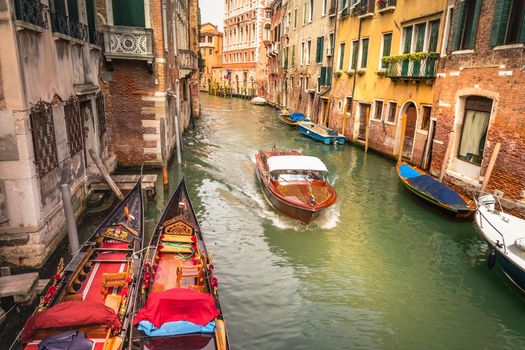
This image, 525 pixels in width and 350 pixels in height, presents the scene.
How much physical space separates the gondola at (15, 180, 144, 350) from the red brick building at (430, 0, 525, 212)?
26.6ft

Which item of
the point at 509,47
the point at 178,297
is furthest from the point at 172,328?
the point at 509,47

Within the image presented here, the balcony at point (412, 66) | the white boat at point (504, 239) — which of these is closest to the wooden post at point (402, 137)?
the balcony at point (412, 66)

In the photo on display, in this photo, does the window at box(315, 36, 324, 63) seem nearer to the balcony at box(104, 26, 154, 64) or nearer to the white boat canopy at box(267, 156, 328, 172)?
the white boat canopy at box(267, 156, 328, 172)

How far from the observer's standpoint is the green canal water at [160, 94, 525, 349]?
17.0ft

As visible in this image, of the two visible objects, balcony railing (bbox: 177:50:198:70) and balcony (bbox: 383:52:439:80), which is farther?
balcony railing (bbox: 177:50:198:70)

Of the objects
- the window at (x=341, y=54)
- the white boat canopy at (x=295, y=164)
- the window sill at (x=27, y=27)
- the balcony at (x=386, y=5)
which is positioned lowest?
the white boat canopy at (x=295, y=164)

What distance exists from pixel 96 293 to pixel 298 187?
18.0 feet

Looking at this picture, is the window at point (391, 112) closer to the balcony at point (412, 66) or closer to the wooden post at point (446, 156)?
the balcony at point (412, 66)

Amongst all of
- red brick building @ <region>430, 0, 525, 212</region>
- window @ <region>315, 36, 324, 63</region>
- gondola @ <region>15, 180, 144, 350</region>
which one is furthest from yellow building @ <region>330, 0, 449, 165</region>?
gondola @ <region>15, 180, 144, 350</region>

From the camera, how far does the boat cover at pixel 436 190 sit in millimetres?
8766

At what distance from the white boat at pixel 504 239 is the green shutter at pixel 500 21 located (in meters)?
3.75

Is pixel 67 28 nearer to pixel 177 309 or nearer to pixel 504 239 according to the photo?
pixel 177 309

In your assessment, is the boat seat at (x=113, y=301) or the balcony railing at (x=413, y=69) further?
the balcony railing at (x=413, y=69)

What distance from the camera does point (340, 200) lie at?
1047cm
